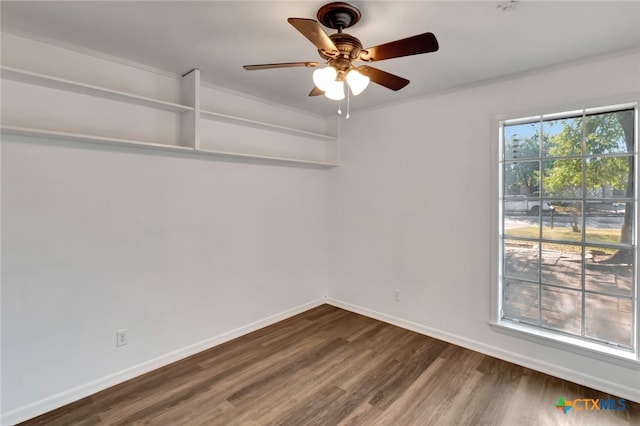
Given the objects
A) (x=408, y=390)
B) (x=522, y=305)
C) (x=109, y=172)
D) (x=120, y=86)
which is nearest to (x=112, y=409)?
(x=109, y=172)

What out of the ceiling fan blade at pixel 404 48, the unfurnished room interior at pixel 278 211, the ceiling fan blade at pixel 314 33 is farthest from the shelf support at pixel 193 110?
the ceiling fan blade at pixel 404 48

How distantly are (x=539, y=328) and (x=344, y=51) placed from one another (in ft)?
9.10

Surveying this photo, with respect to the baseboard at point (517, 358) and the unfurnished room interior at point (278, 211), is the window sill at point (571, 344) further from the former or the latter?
the baseboard at point (517, 358)

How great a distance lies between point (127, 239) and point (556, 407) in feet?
11.2

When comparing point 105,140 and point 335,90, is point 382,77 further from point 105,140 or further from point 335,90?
point 105,140

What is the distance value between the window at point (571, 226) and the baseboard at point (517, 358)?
10.3 inches

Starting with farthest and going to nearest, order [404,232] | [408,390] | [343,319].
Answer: [343,319] → [404,232] → [408,390]

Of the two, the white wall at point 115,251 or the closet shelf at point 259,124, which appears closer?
the white wall at point 115,251

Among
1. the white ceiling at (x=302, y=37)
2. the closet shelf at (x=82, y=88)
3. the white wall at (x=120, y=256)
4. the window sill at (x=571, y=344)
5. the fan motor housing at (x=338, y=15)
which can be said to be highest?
the white ceiling at (x=302, y=37)

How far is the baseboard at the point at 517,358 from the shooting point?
227 cm

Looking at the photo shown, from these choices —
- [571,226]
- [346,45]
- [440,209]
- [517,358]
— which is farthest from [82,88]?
[517,358]

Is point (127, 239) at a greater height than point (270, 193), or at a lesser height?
lesser

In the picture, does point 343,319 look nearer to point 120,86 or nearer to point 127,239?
point 127,239

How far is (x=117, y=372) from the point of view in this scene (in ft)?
7.91
